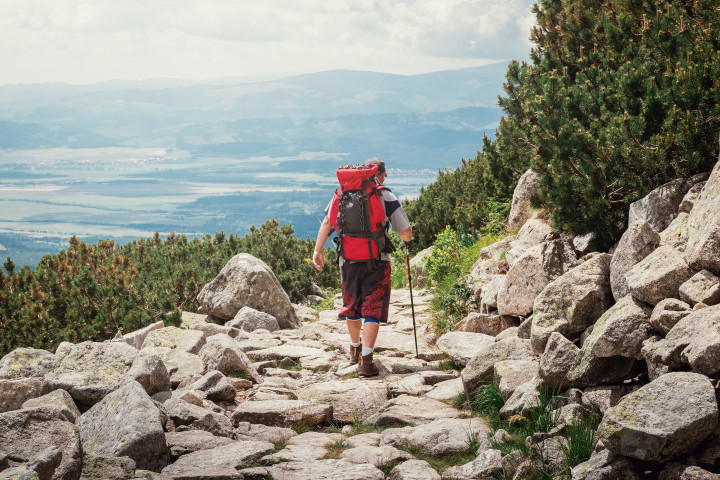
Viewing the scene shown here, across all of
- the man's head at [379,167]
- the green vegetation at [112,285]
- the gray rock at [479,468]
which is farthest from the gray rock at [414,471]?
the green vegetation at [112,285]

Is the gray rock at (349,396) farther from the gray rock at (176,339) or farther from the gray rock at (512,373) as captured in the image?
the gray rock at (176,339)

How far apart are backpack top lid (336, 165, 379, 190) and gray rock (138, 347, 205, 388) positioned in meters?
3.04

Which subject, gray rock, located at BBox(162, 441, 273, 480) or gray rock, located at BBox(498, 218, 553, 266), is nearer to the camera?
gray rock, located at BBox(162, 441, 273, 480)

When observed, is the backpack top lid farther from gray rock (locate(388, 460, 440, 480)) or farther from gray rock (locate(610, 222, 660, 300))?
gray rock (locate(388, 460, 440, 480))

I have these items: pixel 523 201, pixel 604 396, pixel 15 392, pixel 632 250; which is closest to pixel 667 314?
pixel 604 396

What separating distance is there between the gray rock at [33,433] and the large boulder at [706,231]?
4885 mm

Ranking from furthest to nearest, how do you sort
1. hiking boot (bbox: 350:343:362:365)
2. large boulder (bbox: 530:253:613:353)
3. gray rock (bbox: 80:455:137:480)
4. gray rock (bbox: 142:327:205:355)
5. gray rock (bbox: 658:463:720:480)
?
gray rock (bbox: 142:327:205:355), hiking boot (bbox: 350:343:362:365), large boulder (bbox: 530:253:613:353), gray rock (bbox: 80:455:137:480), gray rock (bbox: 658:463:720:480)

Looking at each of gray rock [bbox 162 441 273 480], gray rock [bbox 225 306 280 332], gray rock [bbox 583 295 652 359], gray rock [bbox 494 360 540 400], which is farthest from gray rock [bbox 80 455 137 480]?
gray rock [bbox 225 306 280 332]

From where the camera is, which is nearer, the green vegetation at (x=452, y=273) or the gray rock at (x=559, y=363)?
the gray rock at (x=559, y=363)

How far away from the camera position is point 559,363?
→ 542cm

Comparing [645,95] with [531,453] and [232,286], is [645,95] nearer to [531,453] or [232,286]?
[531,453]

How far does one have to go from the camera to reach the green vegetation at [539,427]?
4.41 metres

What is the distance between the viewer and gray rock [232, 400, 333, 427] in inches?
251

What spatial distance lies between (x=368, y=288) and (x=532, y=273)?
2057mm
